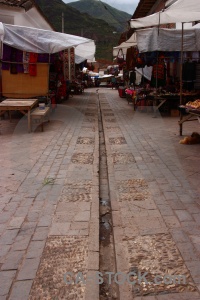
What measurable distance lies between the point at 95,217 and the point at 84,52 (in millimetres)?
14720

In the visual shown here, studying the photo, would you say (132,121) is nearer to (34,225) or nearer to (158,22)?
(158,22)

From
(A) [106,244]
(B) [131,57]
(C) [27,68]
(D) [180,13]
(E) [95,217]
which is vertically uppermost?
(B) [131,57]

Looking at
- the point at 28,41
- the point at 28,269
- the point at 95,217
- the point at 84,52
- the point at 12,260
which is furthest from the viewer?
the point at 84,52

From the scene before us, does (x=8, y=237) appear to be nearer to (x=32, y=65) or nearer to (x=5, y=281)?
(x=5, y=281)

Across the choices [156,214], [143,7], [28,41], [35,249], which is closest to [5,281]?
[35,249]

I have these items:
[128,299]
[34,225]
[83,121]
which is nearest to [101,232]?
[34,225]

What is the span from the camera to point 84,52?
17.2m

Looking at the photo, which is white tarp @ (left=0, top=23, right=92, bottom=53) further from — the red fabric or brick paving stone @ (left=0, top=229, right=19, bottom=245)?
brick paving stone @ (left=0, top=229, right=19, bottom=245)

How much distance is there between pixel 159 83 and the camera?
42.6 ft

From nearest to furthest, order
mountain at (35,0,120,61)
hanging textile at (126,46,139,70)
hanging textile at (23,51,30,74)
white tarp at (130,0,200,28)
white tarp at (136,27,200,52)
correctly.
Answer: white tarp at (130,0,200,28) → white tarp at (136,27,200,52) → hanging textile at (23,51,30,74) → hanging textile at (126,46,139,70) → mountain at (35,0,120,61)

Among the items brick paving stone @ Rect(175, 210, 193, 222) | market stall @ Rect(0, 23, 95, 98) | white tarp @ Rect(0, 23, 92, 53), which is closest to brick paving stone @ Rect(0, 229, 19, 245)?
brick paving stone @ Rect(175, 210, 193, 222)

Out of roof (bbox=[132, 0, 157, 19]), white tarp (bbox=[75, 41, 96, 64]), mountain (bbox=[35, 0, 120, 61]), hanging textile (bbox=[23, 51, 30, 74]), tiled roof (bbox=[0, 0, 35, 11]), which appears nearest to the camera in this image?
hanging textile (bbox=[23, 51, 30, 74])

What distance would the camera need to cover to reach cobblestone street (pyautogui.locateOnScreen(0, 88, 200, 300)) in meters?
2.61

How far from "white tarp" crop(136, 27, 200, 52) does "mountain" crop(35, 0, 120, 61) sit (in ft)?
174
